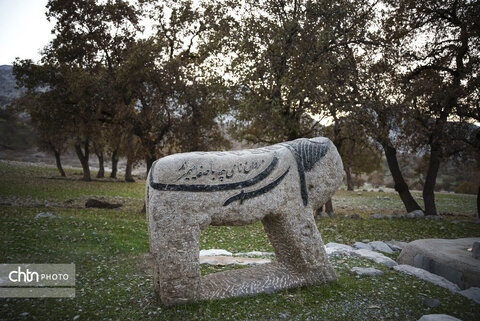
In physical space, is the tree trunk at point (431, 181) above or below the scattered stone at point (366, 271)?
above

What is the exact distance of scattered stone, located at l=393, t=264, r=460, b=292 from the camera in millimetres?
6023

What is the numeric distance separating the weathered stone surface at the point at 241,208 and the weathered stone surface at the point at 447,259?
2.65 meters

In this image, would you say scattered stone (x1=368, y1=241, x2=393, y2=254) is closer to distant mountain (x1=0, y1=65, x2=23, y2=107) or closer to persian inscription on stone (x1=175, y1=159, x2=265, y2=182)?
persian inscription on stone (x1=175, y1=159, x2=265, y2=182)

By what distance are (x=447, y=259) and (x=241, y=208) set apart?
15.8 ft

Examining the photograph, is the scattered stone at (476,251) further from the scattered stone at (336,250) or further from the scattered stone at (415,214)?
the scattered stone at (415,214)

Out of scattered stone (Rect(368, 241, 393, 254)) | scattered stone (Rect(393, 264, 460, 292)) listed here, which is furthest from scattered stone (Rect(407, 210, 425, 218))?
scattered stone (Rect(393, 264, 460, 292))

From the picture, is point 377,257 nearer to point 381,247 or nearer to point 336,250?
point 336,250

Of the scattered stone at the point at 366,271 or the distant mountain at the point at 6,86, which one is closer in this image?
the scattered stone at the point at 366,271

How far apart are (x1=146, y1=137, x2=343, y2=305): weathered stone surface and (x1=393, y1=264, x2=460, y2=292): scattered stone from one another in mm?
1995

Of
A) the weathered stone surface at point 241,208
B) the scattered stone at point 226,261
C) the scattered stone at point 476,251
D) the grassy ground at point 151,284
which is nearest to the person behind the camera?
the grassy ground at point 151,284

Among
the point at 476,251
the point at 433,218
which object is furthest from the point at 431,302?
the point at 433,218

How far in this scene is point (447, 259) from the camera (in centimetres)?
662

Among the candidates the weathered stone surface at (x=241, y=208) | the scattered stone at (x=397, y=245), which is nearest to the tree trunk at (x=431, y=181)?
the scattered stone at (x=397, y=245)

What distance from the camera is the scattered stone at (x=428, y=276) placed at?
19.8ft
